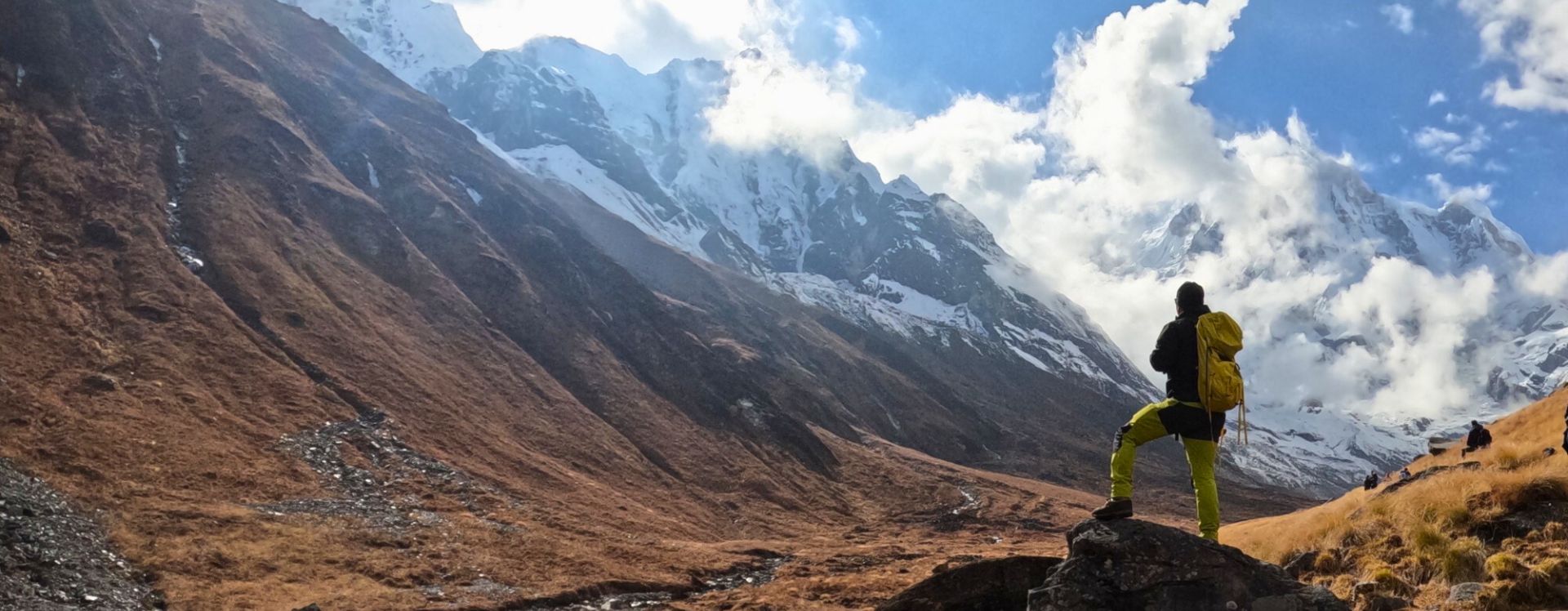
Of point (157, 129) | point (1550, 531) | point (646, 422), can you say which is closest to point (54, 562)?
point (1550, 531)

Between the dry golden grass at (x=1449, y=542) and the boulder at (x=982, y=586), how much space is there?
3.81 metres

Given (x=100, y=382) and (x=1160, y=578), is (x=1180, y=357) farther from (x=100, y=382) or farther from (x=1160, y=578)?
(x=100, y=382)

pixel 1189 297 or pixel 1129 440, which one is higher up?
pixel 1189 297

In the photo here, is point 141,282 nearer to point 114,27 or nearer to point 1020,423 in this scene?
point 114,27

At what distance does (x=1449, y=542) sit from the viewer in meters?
10.8

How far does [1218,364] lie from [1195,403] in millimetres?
497

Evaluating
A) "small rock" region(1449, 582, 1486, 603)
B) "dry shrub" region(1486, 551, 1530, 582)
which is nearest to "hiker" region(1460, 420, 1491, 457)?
"dry shrub" region(1486, 551, 1530, 582)

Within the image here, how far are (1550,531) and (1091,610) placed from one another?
6107 mm

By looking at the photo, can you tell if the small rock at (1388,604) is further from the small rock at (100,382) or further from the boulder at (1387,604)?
the small rock at (100,382)

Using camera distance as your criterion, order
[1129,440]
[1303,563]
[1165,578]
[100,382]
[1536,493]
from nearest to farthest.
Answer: [1165,578], [1129,440], [1536,493], [1303,563], [100,382]

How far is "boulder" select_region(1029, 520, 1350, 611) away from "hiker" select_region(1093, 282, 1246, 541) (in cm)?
49

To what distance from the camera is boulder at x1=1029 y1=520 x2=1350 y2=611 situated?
343 inches

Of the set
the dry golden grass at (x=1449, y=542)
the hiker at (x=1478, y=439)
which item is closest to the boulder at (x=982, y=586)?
the dry golden grass at (x=1449, y=542)

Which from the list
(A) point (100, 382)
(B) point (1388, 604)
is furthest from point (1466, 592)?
(A) point (100, 382)
